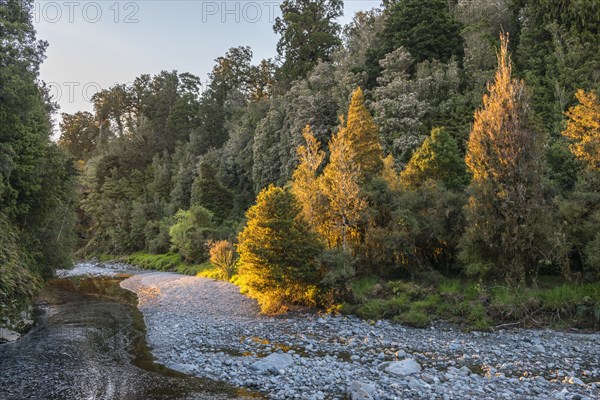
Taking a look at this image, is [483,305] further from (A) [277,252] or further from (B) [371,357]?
(A) [277,252]

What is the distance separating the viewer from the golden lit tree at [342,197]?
22500 mm

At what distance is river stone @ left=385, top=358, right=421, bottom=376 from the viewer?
10945 mm

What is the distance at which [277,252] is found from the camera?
19.2m

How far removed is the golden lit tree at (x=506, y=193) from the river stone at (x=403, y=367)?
28.0ft

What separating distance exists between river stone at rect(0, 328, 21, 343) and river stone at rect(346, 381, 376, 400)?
13.5m

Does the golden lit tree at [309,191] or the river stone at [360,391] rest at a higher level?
the golden lit tree at [309,191]

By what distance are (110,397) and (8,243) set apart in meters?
11.9

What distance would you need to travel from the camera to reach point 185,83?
85.2m

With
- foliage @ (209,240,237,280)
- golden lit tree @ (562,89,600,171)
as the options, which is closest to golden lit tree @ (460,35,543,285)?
golden lit tree @ (562,89,600,171)

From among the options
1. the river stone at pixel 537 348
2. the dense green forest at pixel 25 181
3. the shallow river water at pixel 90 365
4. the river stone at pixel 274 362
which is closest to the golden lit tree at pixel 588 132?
the river stone at pixel 537 348

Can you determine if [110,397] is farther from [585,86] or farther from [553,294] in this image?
[585,86]

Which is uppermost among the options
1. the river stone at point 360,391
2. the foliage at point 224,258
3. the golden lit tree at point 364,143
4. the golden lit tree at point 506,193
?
the golden lit tree at point 364,143

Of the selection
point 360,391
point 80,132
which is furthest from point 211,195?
point 80,132

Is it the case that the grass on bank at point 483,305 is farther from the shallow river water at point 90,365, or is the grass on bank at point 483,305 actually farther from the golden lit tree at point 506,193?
the shallow river water at point 90,365
